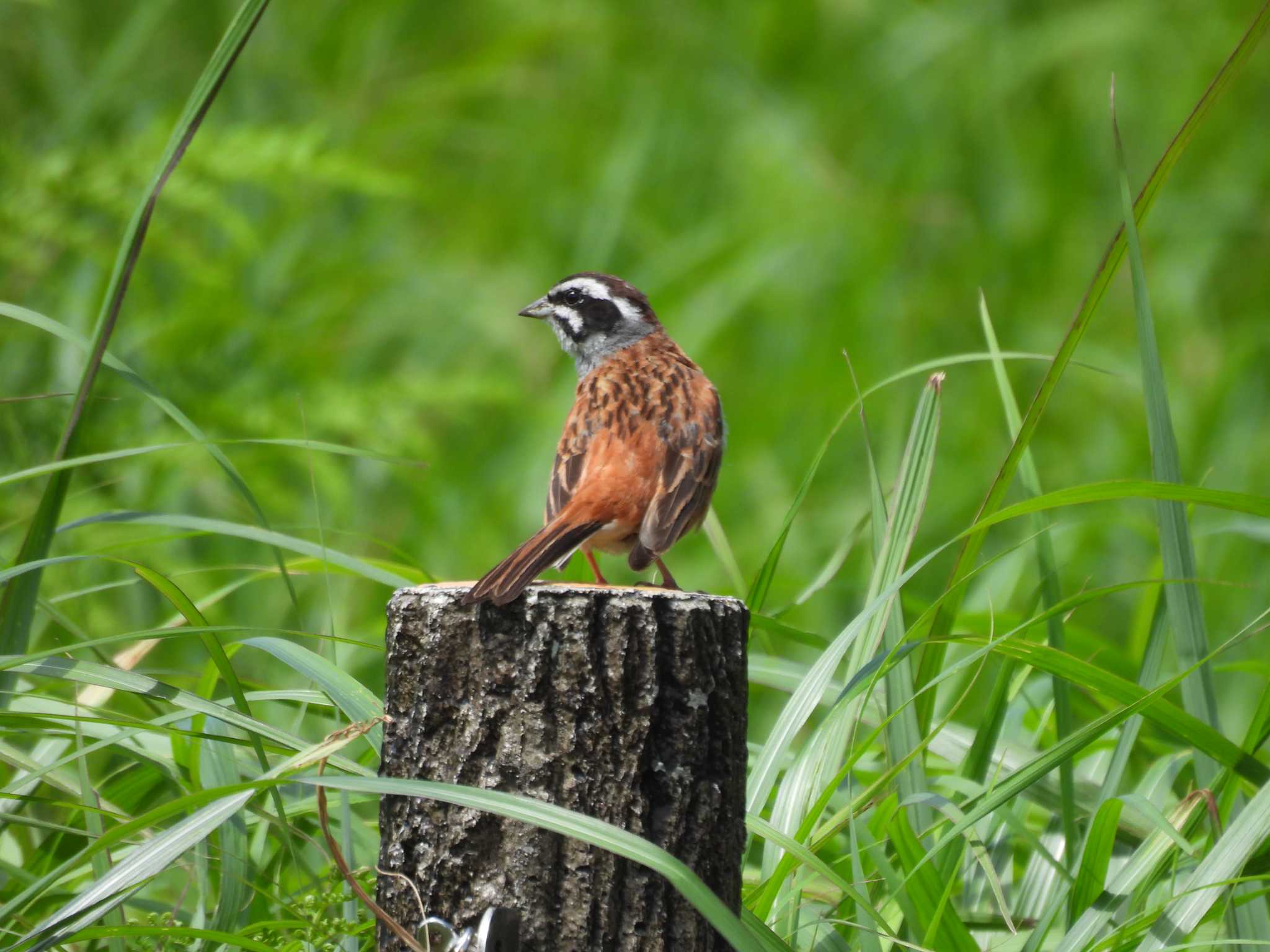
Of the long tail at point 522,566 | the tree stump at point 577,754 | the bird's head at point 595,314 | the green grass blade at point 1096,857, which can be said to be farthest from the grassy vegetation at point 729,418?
the bird's head at point 595,314

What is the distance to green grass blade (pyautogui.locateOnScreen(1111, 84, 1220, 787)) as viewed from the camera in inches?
98.2

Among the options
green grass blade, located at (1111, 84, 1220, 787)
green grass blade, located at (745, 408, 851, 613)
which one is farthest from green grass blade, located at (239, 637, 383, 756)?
green grass blade, located at (1111, 84, 1220, 787)

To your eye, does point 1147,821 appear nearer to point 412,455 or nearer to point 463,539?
point 412,455

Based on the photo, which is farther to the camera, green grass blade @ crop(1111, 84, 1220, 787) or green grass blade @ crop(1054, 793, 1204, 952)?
green grass blade @ crop(1111, 84, 1220, 787)

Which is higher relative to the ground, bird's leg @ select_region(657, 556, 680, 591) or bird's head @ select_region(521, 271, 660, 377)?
bird's head @ select_region(521, 271, 660, 377)

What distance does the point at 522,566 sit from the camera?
2.17 m

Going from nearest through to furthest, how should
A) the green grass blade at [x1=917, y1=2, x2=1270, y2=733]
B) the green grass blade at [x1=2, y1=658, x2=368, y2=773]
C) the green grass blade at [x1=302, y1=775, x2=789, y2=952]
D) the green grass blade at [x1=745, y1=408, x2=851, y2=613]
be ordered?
the green grass blade at [x1=302, y1=775, x2=789, y2=952] < the green grass blade at [x1=2, y1=658, x2=368, y2=773] < the green grass blade at [x1=917, y1=2, x2=1270, y2=733] < the green grass blade at [x1=745, y1=408, x2=851, y2=613]

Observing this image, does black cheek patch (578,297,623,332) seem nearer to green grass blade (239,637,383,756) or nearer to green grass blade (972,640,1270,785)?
green grass blade (239,637,383,756)

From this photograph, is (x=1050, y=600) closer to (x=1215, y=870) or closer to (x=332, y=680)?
(x=1215, y=870)

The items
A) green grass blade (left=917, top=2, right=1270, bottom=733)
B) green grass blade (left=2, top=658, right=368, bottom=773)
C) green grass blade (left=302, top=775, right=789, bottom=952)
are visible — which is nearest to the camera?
green grass blade (left=302, top=775, right=789, bottom=952)

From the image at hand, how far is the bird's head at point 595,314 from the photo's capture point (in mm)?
3855

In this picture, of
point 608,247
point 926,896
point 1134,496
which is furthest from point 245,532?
point 608,247

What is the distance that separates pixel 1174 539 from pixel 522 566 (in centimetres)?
131

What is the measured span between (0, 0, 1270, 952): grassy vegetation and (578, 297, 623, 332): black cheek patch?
81 centimetres
